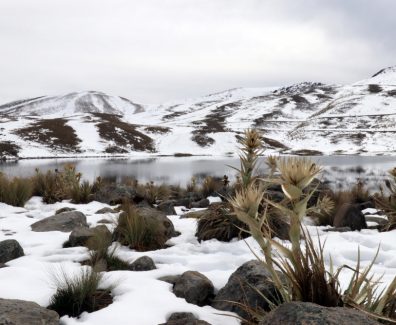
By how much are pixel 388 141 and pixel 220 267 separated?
72.3 metres

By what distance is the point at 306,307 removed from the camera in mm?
1980

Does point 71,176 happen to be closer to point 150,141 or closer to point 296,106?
point 150,141

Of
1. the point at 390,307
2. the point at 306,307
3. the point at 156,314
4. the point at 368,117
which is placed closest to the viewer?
the point at 306,307

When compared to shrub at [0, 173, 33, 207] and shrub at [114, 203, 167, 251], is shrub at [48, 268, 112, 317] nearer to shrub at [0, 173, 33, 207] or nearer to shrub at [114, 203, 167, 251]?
shrub at [114, 203, 167, 251]

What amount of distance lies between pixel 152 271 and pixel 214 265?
28.2 inches

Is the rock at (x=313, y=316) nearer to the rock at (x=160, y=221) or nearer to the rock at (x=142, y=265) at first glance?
the rock at (x=142, y=265)

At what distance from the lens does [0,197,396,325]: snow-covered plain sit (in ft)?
10.8

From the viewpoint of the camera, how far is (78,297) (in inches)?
133

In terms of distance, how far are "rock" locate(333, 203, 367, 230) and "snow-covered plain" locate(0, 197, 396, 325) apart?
0.20m

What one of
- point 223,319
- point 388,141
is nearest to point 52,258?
point 223,319

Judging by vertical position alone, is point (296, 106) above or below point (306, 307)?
above

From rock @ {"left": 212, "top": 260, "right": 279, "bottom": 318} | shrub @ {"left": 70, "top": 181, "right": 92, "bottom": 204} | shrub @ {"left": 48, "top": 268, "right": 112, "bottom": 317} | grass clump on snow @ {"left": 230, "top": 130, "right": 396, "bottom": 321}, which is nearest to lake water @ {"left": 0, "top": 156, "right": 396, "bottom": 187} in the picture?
shrub @ {"left": 70, "top": 181, "right": 92, "bottom": 204}

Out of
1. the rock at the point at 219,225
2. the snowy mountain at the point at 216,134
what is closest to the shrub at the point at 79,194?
the rock at the point at 219,225

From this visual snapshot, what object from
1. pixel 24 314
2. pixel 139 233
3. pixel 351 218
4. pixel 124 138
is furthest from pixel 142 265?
pixel 124 138
